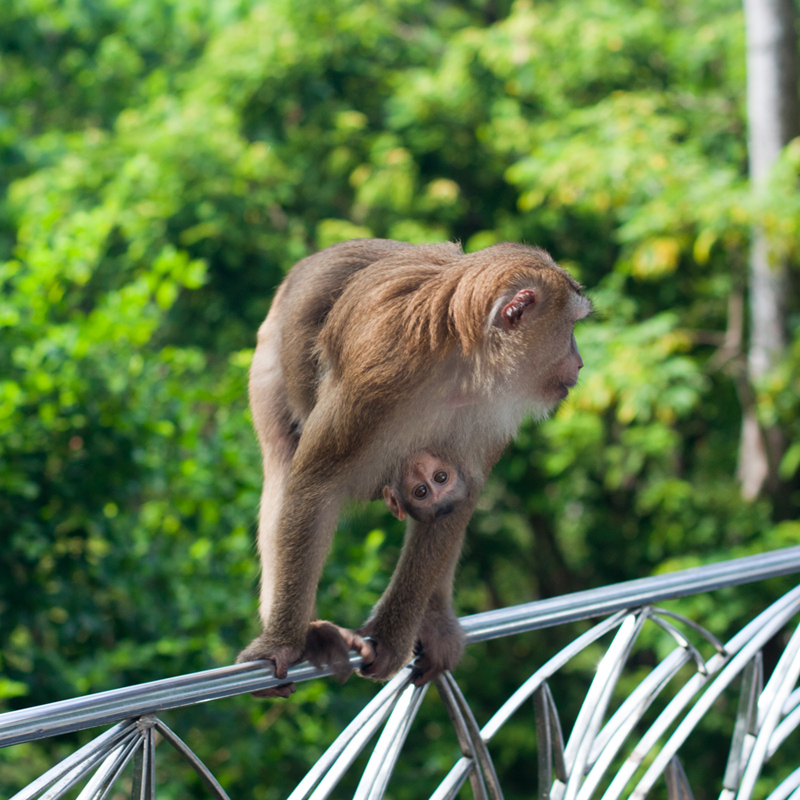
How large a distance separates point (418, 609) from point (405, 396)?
1.61 ft

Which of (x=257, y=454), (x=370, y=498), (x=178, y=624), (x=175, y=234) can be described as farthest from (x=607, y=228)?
(x=370, y=498)

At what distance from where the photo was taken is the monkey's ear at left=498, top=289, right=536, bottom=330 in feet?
5.34

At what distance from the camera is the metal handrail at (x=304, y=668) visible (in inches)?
41.0

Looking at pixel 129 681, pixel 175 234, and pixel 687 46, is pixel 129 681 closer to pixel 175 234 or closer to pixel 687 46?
pixel 175 234

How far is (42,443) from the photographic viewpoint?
2973 mm

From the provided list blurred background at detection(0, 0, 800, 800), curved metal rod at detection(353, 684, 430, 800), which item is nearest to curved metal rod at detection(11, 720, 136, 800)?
curved metal rod at detection(353, 684, 430, 800)

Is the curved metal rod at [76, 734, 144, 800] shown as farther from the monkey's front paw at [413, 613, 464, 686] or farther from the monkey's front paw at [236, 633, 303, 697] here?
the monkey's front paw at [413, 613, 464, 686]

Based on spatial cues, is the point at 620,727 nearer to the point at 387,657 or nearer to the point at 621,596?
the point at 621,596

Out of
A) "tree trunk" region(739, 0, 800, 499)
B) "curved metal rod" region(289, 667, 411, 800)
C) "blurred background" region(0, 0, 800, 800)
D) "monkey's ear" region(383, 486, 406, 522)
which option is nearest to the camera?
"curved metal rod" region(289, 667, 411, 800)

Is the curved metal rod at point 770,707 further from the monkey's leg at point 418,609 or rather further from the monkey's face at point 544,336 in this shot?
the monkey's face at point 544,336

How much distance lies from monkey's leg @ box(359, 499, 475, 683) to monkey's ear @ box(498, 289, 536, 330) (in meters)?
0.44

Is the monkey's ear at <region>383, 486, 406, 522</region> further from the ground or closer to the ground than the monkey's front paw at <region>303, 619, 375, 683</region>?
further from the ground

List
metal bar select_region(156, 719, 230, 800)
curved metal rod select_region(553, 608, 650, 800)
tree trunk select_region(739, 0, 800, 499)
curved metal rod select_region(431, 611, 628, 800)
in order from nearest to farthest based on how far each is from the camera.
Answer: metal bar select_region(156, 719, 230, 800) < curved metal rod select_region(431, 611, 628, 800) < curved metal rod select_region(553, 608, 650, 800) < tree trunk select_region(739, 0, 800, 499)

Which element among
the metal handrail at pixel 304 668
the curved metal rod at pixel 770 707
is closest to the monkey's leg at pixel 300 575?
the metal handrail at pixel 304 668
